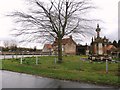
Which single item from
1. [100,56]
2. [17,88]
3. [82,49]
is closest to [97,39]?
[100,56]

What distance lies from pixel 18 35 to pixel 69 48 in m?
66.0

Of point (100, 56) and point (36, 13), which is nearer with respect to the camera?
point (36, 13)

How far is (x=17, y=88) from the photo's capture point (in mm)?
10258

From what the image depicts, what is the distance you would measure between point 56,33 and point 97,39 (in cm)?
978

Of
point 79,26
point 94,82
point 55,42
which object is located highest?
point 79,26

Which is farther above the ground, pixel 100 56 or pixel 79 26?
pixel 79 26

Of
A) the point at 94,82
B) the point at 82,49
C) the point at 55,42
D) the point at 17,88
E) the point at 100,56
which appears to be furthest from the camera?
the point at 82,49

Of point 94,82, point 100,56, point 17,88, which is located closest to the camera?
point 17,88

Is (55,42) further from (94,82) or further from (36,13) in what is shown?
(94,82)

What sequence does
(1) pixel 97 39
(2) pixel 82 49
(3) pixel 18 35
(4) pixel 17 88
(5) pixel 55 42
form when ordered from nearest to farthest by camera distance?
(4) pixel 17 88 < (3) pixel 18 35 < (5) pixel 55 42 < (1) pixel 97 39 < (2) pixel 82 49

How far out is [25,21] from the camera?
29969 mm

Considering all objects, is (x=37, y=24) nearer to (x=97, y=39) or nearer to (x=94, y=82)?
(x=97, y=39)

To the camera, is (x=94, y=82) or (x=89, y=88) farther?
(x=94, y=82)

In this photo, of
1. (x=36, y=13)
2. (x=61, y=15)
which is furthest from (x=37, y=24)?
(x=61, y=15)
